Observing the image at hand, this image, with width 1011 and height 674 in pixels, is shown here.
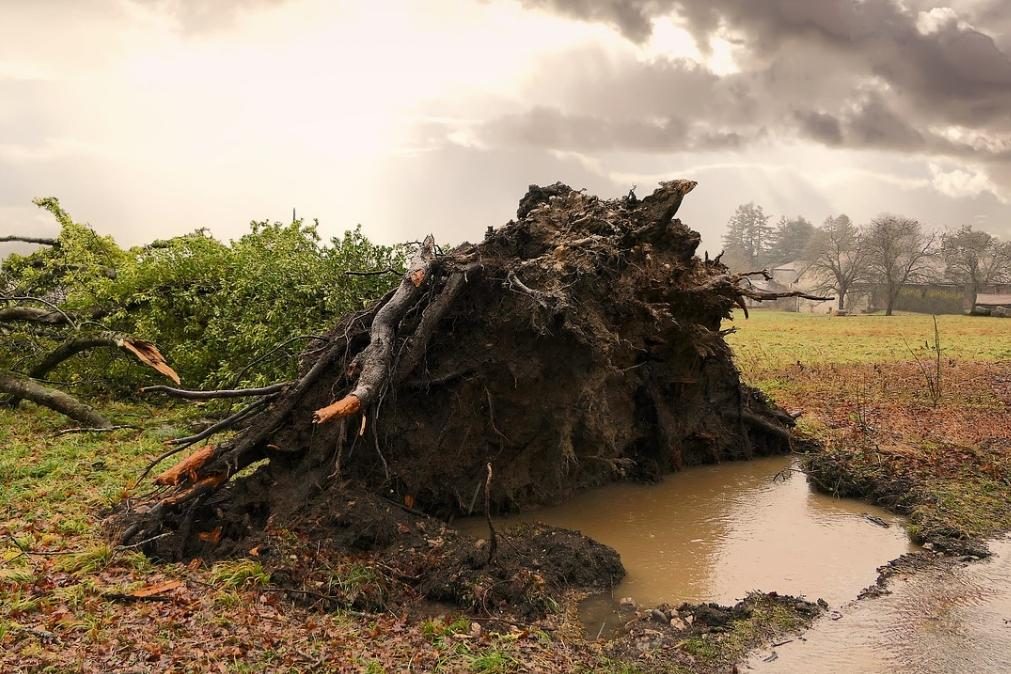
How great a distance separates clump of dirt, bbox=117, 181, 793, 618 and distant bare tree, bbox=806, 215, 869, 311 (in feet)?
186

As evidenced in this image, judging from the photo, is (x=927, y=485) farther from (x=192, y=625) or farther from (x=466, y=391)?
(x=192, y=625)

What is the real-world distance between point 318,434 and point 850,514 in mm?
5664

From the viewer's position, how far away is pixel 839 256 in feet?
215

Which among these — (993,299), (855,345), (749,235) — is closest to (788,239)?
(749,235)

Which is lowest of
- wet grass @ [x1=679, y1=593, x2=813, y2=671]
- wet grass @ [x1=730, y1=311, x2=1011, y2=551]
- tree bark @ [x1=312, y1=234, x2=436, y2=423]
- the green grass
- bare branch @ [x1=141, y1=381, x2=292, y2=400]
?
wet grass @ [x1=679, y1=593, x2=813, y2=671]

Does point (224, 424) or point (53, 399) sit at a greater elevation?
point (224, 424)

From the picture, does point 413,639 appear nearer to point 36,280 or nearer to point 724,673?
point 724,673

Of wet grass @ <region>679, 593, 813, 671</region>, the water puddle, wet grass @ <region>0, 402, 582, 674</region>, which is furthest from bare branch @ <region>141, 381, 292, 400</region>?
wet grass @ <region>679, 593, 813, 671</region>

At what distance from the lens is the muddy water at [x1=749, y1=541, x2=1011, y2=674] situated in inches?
187

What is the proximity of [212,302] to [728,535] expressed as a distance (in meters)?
8.84

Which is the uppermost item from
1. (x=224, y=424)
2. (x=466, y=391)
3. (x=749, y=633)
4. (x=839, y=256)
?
(x=839, y=256)

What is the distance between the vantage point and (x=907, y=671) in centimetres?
466

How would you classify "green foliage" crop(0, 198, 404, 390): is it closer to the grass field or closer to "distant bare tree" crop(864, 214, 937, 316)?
the grass field

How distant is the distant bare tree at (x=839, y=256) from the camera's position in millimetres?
61531
